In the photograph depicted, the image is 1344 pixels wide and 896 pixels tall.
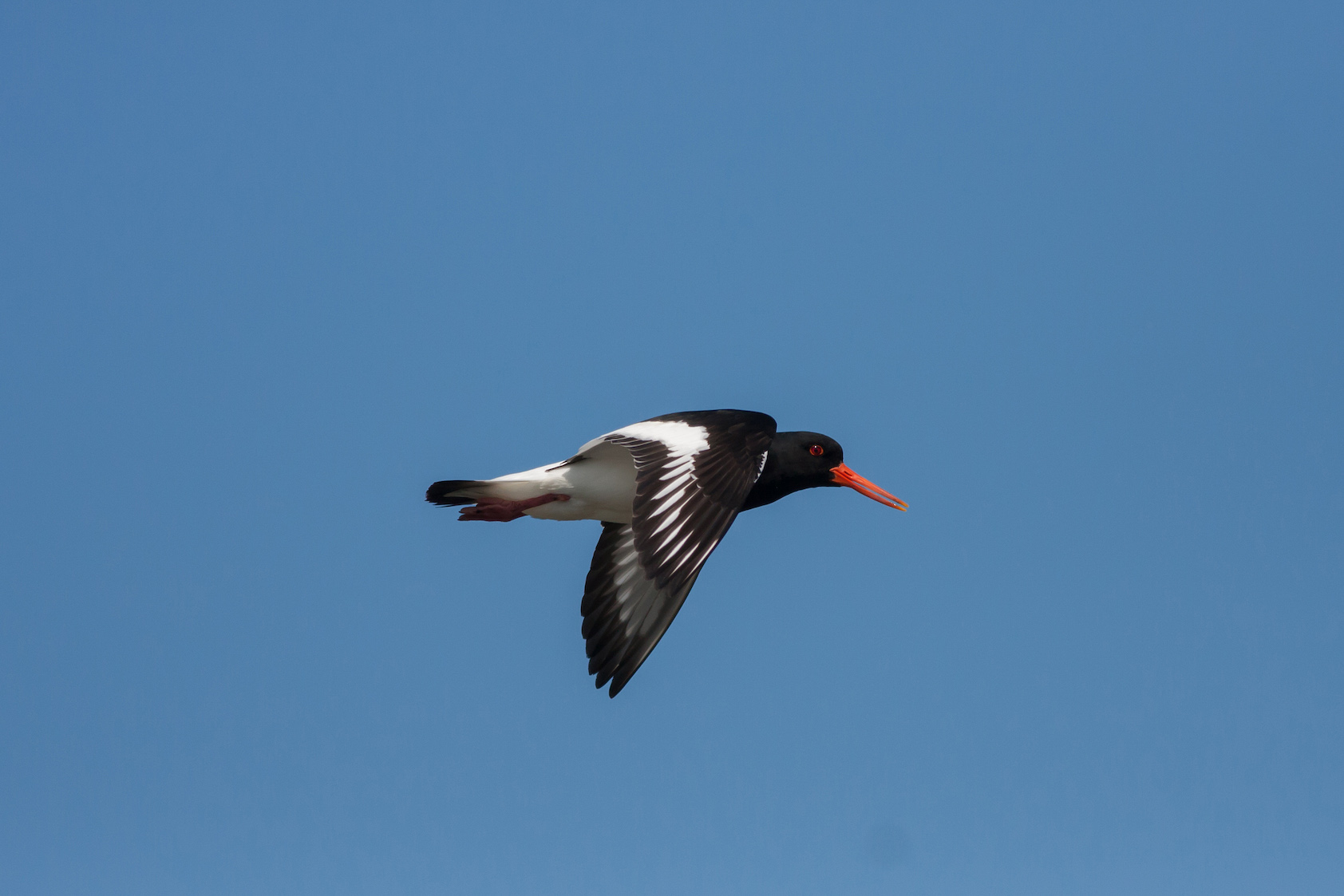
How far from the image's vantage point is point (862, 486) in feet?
34.9

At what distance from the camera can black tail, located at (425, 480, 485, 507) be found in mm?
9383

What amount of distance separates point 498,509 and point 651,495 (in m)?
2.32

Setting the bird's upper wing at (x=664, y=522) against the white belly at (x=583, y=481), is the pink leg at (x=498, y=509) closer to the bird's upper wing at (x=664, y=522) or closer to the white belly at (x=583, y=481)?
the white belly at (x=583, y=481)

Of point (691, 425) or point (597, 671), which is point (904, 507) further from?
point (597, 671)

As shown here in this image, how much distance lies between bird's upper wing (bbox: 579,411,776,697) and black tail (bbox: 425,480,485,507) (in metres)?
0.97

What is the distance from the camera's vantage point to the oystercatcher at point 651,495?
289 inches

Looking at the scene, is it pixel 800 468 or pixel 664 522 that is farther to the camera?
pixel 800 468

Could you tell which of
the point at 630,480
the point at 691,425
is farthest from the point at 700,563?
the point at 630,480

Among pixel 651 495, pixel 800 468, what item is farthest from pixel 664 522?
pixel 800 468

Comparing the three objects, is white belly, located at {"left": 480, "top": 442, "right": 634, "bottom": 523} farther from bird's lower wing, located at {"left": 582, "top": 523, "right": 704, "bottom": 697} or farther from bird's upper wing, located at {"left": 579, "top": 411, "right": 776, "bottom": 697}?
bird's lower wing, located at {"left": 582, "top": 523, "right": 704, "bottom": 697}

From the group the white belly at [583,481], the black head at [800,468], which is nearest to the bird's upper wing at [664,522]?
the white belly at [583,481]

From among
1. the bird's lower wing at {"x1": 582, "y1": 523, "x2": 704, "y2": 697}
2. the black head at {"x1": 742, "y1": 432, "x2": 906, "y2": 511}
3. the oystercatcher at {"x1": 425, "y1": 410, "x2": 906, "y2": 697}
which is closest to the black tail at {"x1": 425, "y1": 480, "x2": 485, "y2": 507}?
the oystercatcher at {"x1": 425, "y1": 410, "x2": 906, "y2": 697}

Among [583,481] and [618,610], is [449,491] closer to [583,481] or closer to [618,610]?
[583,481]

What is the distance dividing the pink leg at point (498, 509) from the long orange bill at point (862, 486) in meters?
2.62
